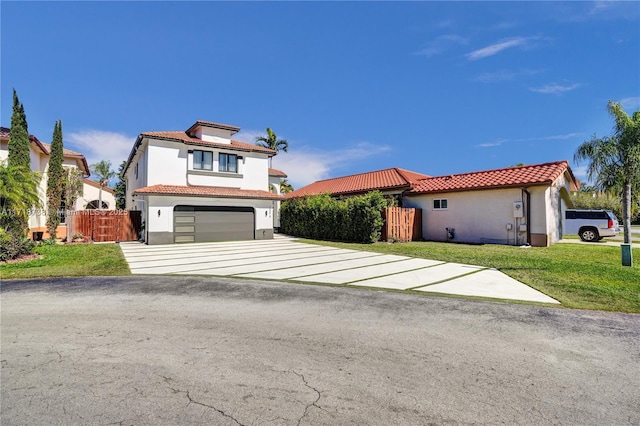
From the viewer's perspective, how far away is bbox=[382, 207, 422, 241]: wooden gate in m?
18.2

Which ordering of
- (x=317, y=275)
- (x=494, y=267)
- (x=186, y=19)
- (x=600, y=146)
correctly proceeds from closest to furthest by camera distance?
(x=317, y=275), (x=494, y=267), (x=186, y=19), (x=600, y=146)

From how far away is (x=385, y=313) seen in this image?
5.29 meters

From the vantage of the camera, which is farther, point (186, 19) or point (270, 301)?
point (186, 19)

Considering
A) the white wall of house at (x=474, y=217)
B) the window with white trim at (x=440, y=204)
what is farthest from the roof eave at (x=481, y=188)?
the window with white trim at (x=440, y=204)

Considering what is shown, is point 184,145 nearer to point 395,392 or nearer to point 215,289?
point 215,289

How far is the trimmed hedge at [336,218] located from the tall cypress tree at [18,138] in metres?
15.6

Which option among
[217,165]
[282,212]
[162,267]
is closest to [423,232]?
[282,212]

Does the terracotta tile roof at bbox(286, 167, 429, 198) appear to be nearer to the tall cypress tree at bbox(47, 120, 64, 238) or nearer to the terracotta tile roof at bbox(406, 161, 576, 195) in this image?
the terracotta tile roof at bbox(406, 161, 576, 195)

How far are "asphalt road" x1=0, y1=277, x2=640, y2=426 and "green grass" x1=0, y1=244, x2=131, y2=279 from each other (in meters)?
2.96

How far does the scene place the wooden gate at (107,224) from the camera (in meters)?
18.5

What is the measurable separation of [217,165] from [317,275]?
572 inches

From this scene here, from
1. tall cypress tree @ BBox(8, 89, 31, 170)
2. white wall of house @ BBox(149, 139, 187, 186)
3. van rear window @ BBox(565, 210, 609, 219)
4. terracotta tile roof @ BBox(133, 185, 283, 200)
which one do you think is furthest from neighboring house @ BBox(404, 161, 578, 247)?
tall cypress tree @ BBox(8, 89, 31, 170)

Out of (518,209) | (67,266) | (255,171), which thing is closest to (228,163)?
(255,171)

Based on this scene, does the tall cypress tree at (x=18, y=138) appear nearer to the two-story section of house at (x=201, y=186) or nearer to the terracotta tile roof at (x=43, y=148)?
the terracotta tile roof at (x=43, y=148)
